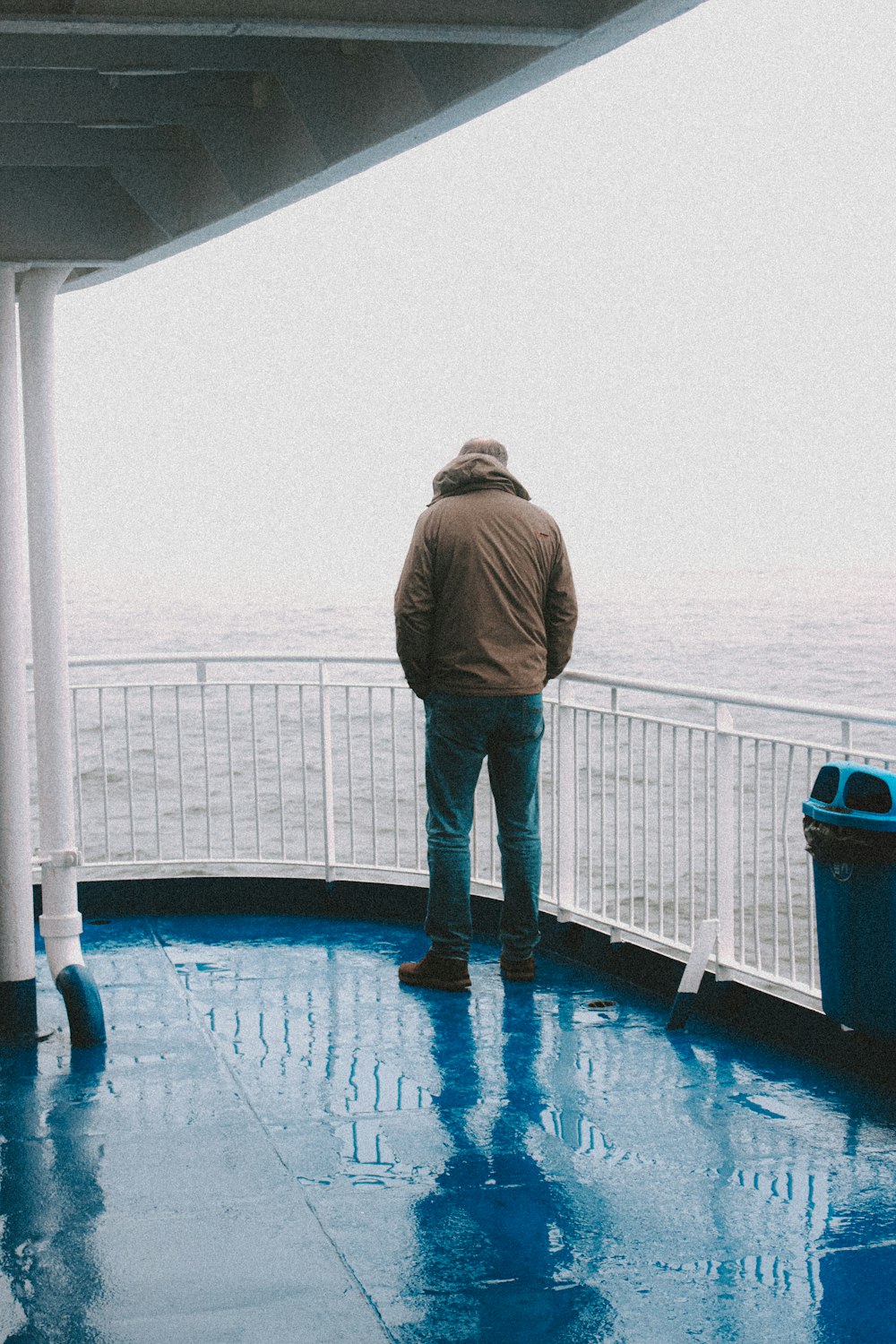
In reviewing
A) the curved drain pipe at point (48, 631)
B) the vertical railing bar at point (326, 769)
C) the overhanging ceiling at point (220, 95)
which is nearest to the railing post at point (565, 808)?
the vertical railing bar at point (326, 769)

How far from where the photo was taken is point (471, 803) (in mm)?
5129

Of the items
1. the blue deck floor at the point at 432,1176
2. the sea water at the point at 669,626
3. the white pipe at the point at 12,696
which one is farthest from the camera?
the sea water at the point at 669,626

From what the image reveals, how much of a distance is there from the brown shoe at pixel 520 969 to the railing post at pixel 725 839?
76cm

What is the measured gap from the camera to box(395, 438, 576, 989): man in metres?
4.91

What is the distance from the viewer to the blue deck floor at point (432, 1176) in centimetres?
285

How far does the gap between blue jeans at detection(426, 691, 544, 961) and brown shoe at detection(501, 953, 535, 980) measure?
0.08ft

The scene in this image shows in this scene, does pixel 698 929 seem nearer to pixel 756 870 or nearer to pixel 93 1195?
pixel 756 870

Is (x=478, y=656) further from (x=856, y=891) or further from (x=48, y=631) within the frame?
(x=856, y=891)

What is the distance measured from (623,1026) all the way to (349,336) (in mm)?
56865

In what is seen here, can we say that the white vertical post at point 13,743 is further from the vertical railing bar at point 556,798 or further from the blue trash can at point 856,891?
the blue trash can at point 856,891

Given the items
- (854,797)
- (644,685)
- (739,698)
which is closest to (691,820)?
(739,698)

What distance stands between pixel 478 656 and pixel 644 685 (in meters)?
0.65

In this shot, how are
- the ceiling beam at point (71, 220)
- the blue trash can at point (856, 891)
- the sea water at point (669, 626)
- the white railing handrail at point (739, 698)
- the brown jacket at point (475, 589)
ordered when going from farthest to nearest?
the sea water at point (669, 626), the brown jacket at point (475, 589), the ceiling beam at point (71, 220), the white railing handrail at point (739, 698), the blue trash can at point (856, 891)

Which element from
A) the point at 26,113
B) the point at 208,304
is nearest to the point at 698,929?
the point at 26,113
